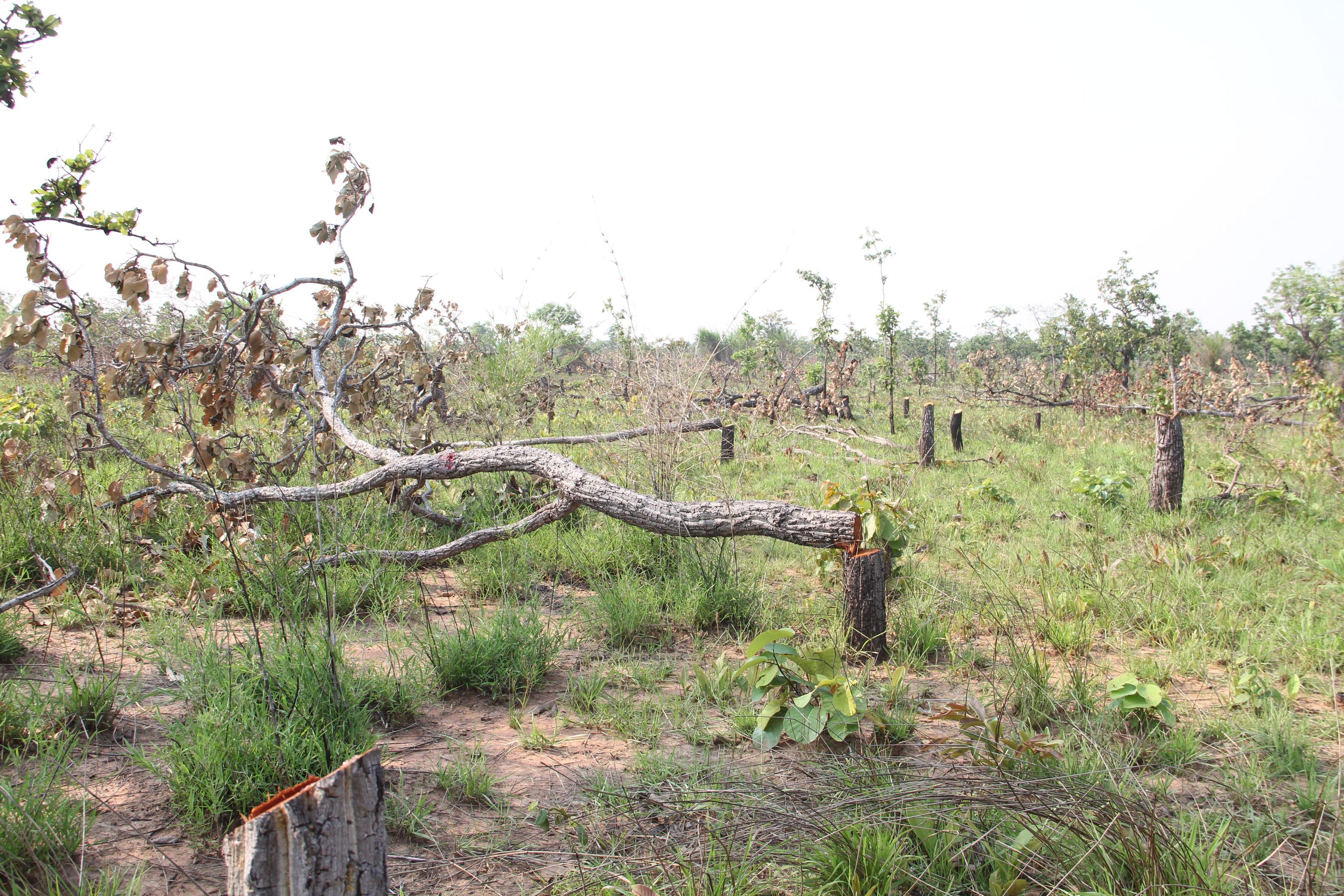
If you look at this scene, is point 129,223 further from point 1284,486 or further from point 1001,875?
point 1284,486

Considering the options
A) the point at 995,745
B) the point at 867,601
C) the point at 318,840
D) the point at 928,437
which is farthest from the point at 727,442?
the point at 318,840

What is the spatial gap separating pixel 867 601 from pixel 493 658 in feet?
5.69

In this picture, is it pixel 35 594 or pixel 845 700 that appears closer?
pixel 845 700

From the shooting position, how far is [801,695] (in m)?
2.47

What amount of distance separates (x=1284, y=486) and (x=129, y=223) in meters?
8.29

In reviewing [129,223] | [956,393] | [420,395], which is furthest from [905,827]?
[956,393]

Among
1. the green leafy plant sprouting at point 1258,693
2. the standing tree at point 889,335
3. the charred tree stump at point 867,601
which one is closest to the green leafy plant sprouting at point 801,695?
the charred tree stump at point 867,601

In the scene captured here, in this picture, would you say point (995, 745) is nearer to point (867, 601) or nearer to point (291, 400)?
point (867, 601)

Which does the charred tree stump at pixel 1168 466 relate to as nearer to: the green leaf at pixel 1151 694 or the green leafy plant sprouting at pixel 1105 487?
the green leafy plant sprouting at pixel 1105 487

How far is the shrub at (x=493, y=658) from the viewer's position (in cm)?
291

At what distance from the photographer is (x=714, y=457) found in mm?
4652

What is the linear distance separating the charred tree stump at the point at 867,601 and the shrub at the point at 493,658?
4.73 feet

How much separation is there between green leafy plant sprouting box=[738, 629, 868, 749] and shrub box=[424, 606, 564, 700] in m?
0.99

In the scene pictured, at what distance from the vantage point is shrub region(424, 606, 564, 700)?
9.55 feet
